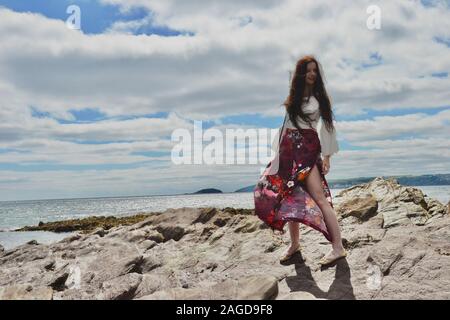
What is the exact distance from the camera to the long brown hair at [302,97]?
23.5 feet

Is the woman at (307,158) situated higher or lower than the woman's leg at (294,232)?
higher

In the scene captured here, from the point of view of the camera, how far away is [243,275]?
7.92 meters

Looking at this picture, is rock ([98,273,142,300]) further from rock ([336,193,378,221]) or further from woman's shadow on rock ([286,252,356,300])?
rock ([336,193,378,221])

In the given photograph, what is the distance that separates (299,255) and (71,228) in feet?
92.8

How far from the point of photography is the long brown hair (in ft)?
23.5

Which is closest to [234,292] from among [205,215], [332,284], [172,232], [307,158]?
[332,284]

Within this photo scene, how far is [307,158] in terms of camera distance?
719 centimetres

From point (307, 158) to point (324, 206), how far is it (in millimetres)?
820

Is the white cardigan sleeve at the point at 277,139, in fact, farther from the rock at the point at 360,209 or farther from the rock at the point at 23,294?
the rock at the point at 360,209

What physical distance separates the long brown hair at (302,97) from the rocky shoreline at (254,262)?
7.83ft

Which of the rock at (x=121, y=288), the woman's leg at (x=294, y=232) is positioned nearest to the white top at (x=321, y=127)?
the woman's leg at (x=294, y=232)

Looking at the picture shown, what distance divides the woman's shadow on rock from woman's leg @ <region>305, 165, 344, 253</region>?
1.03 feet

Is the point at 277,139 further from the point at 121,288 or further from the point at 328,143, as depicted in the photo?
the point at 121,288
